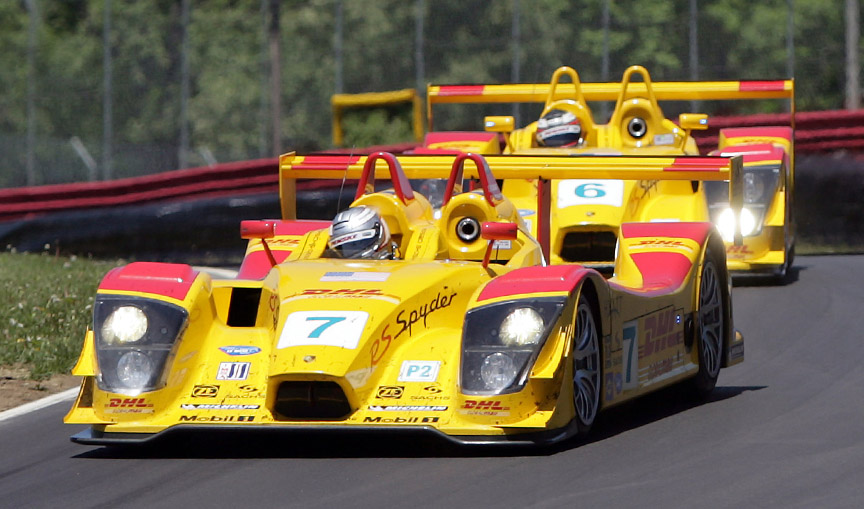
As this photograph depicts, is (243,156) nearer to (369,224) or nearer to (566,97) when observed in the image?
(566,97)

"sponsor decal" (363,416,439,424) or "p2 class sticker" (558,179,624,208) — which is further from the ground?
"p2 class sticker" (558,179,624,208)

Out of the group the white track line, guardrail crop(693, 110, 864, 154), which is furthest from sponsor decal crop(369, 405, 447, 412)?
guardrail crop(693, 110, 864, 154)

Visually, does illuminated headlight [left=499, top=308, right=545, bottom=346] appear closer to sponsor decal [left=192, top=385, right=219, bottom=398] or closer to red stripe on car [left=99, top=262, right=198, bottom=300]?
sponsor decal [left=192, top=385, right=219, bottom=398]

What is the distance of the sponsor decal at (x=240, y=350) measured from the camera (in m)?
7.47

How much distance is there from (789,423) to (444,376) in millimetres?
1793

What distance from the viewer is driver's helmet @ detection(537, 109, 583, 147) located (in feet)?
49.9

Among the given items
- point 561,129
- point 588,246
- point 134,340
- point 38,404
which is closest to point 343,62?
point 561,129

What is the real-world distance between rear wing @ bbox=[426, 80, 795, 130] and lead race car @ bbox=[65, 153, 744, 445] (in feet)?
25.2

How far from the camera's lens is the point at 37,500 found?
6.41m

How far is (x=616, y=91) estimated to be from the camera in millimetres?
16297

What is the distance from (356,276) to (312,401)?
2.67ft

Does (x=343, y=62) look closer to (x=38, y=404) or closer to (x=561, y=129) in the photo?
(x=561, y=129)

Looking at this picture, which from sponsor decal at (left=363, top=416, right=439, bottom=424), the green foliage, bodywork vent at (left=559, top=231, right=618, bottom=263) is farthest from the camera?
the green foliage

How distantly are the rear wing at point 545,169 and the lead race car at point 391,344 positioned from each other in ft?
4.78
